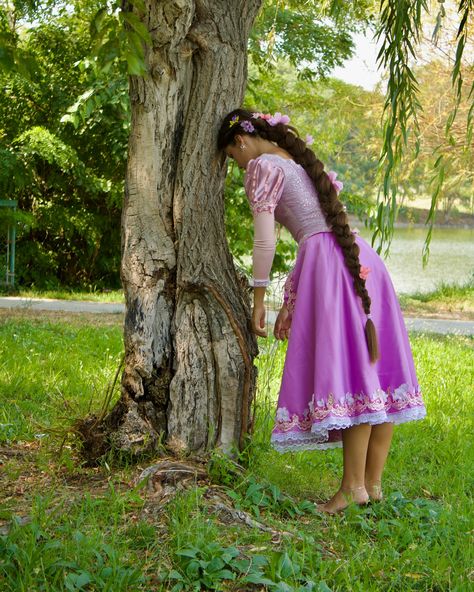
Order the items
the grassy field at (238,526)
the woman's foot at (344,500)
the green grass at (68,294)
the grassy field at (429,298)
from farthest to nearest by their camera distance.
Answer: the grassy field at (429,298), the green grass at (68,294), the woman's foot at (344,500), the grassy field at (238,526)

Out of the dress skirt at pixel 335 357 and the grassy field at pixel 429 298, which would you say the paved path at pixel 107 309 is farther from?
the dress skirt at pixel 335 357

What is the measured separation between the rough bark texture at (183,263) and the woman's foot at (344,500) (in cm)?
51

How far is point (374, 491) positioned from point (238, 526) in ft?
2.78

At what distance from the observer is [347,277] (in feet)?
12.1

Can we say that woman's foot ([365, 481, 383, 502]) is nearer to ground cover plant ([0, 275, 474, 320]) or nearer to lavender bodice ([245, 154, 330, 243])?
lavender bodice ([245, 154, 330, 243])

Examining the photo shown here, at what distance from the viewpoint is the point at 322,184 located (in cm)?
375

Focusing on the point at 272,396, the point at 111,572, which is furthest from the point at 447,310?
the point at 111,572

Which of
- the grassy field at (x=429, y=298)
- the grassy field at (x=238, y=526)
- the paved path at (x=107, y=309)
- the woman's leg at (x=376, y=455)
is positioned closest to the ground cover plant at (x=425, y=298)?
the grassy field at (x=429, y=298)

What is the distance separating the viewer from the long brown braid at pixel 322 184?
3.66m

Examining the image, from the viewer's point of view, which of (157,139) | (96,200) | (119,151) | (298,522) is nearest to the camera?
(298,522)

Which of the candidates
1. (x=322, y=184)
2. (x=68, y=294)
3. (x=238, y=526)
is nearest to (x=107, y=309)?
(x=68, y=294)

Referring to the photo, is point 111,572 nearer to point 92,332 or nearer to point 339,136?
point 92,332

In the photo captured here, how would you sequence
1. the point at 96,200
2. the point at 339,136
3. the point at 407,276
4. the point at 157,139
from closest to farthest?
the point at 157,139 → the point at 96,200 → the point at 339,136 → the point at 407,276

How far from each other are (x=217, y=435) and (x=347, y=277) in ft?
A: 2.98
